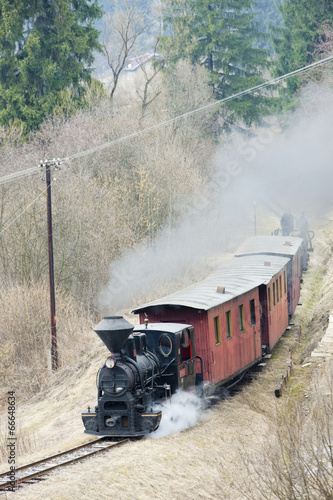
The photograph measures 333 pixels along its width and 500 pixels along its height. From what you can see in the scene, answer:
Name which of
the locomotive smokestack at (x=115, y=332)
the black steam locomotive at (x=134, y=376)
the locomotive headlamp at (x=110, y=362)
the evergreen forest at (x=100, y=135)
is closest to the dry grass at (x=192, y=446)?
the black steam locomotive at (x=134, y=376)

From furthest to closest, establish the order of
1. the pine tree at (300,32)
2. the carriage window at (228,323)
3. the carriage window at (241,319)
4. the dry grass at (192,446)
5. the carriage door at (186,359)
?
1. the pine tree at (300,32)
2. the carriage window at (241,319)
3. the carriage window at (228,323)
4. the carriage door at (186,359)
5. the dry grass at (192,446)

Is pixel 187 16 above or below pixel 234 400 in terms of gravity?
above

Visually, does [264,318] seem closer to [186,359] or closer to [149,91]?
[186,359]

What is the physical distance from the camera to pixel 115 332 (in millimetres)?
11016

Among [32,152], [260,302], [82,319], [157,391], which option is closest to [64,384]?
[82,319]

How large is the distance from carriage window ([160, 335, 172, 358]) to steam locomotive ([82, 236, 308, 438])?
0.01m

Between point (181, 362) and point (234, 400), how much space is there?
2674 millimetres

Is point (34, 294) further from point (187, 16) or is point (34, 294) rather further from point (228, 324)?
point (187, 16)

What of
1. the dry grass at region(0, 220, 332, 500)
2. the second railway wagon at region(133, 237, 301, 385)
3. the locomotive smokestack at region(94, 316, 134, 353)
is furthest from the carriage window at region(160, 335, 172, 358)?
the dry grass at region(0, 220, 332, 500)

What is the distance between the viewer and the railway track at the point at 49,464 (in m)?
9.64

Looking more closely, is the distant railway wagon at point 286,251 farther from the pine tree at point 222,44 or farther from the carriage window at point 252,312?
the pine tree at point 222,44

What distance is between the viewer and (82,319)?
77.2 ft

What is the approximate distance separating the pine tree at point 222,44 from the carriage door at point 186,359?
119 feet

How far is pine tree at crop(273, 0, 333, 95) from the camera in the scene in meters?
46.6
